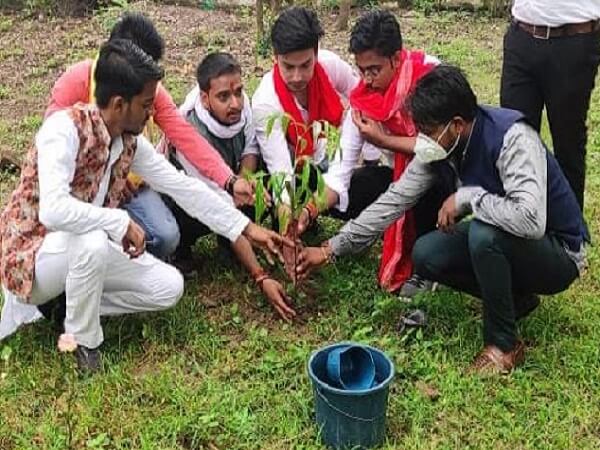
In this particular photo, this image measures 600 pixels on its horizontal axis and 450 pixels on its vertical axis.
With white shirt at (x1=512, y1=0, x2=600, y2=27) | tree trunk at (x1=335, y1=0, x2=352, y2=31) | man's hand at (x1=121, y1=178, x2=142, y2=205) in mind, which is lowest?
tree trunk at (x1=335, y1=0, x2=352, y2=31)

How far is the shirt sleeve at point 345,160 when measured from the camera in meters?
3.80

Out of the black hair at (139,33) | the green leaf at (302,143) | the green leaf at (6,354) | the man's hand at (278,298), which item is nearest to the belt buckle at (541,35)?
the green leaf at (302,143)

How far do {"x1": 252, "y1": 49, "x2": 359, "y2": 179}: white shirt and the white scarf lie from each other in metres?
0.04

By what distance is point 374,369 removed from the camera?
2.75 m

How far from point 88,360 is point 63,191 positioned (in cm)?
67

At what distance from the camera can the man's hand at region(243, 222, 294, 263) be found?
342 cm

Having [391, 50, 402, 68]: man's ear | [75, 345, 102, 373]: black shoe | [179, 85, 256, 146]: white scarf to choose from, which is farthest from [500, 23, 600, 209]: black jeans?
[75, 345, 102, 373]: black shoe

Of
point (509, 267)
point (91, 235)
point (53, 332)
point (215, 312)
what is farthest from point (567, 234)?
point (53, 332)

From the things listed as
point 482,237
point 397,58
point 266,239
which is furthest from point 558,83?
point 266,239

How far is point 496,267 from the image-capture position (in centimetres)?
297

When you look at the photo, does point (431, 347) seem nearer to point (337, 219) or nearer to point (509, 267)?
point (509, 267)

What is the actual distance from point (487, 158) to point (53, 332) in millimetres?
1824

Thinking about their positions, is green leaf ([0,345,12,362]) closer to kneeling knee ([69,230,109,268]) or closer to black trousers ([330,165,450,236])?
kneeling knee ([69,230,109,268])

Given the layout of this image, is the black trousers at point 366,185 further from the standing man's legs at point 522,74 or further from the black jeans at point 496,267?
the black jeans at point 496,267
